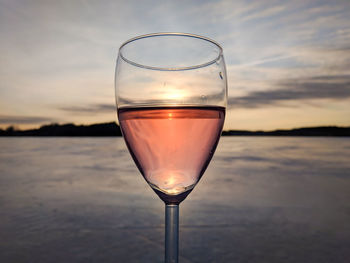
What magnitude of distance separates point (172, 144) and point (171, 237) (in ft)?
0.44

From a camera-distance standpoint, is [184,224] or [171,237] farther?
[184,224]

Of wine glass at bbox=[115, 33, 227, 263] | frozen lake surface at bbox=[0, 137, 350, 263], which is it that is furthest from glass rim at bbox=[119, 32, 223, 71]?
frozen lake surface at bbox=[0, 137, 350, 263]

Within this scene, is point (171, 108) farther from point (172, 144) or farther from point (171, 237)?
point (171, 237)

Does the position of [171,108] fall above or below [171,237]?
above

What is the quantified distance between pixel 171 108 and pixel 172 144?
6cm

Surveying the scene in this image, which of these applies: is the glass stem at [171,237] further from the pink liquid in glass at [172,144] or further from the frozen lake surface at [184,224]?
the frozen lake surface at [184,224]

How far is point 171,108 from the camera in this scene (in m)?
0.43

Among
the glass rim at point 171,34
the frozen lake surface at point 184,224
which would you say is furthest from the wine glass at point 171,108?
the frozen lake surface at point 184,224

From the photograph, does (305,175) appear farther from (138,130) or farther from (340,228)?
(138,130)


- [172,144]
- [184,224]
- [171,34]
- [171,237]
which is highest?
[171,34]

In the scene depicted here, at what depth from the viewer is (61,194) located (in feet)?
5.18

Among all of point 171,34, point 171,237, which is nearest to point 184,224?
point 171,237

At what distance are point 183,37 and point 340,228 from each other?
92cm

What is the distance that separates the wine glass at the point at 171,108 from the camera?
419 millimetres
